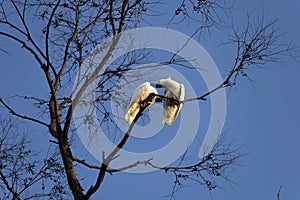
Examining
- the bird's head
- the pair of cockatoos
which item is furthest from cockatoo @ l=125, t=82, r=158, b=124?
the bird's head

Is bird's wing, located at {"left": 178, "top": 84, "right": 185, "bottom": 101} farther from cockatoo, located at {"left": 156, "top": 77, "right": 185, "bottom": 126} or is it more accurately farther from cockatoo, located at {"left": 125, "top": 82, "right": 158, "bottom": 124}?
cockatoo, located at {"left": 125, "top": 82, "right": 158, "bottom": 124}

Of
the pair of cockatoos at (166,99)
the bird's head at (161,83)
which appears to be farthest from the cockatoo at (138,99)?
the bird's head at (161,83)

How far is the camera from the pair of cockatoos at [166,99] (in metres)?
3.22

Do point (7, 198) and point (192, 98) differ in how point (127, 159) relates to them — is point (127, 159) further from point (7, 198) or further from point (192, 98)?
point (7, 198)

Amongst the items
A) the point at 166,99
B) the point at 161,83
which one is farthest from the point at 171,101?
the point at 161,83

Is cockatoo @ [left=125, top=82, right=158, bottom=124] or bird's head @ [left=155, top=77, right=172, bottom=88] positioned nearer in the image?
cockatoo @ [left=125, top=82, right=158, bottom=124]

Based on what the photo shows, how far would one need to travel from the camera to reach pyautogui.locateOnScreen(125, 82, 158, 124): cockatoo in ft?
10.5

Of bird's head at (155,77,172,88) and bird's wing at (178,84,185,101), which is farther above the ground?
bird's head at (155,77,172,88)

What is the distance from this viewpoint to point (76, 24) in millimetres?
3771

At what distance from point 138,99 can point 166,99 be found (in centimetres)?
17

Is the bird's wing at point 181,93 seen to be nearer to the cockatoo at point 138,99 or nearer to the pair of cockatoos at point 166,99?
the pair of cockatoos at point 166,99

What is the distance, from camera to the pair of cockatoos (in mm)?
3221

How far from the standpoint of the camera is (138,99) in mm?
3221

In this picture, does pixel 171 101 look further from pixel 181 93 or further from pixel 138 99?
pixel 138 99
